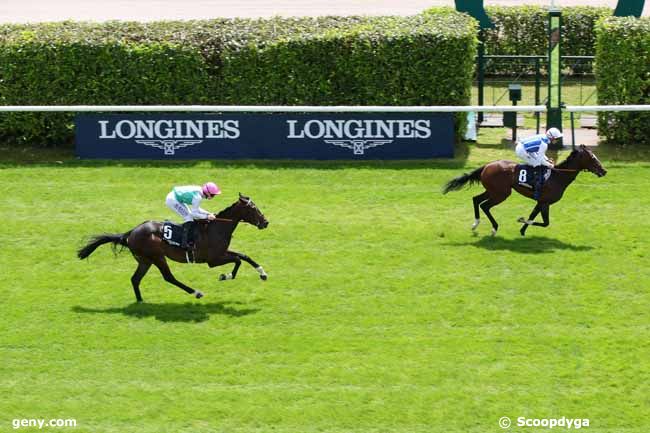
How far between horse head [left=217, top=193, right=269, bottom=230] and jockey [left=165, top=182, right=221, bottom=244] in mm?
263

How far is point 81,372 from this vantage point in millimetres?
13234

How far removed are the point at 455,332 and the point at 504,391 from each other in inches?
62.3

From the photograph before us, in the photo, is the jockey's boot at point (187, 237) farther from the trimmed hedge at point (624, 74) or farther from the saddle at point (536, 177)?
the trimmed hedge at point (624, 74)

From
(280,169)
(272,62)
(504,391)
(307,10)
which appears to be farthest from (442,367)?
(307,10)

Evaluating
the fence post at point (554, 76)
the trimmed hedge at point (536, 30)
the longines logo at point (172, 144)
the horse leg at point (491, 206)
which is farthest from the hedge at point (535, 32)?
the horse leg at point (491, 206)

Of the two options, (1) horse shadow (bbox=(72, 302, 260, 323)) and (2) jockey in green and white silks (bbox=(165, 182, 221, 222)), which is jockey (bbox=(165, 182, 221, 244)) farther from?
(1) horse shadow (bbox=(72, 302, 260, 323))

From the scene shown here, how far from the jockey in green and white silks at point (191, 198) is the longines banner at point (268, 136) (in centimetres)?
599

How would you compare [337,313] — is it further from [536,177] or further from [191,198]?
[536,177]

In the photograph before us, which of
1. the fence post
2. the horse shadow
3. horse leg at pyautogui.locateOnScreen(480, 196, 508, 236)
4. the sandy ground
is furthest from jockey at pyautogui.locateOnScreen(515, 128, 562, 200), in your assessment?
the sandy ground

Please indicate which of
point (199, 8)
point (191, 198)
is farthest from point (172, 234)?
point (199, 8)

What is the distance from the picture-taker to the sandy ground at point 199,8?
30959 millimetres

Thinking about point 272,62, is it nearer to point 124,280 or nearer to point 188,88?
point 188,88

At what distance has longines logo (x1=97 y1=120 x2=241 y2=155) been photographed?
68.7ft

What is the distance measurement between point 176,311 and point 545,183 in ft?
18.6
